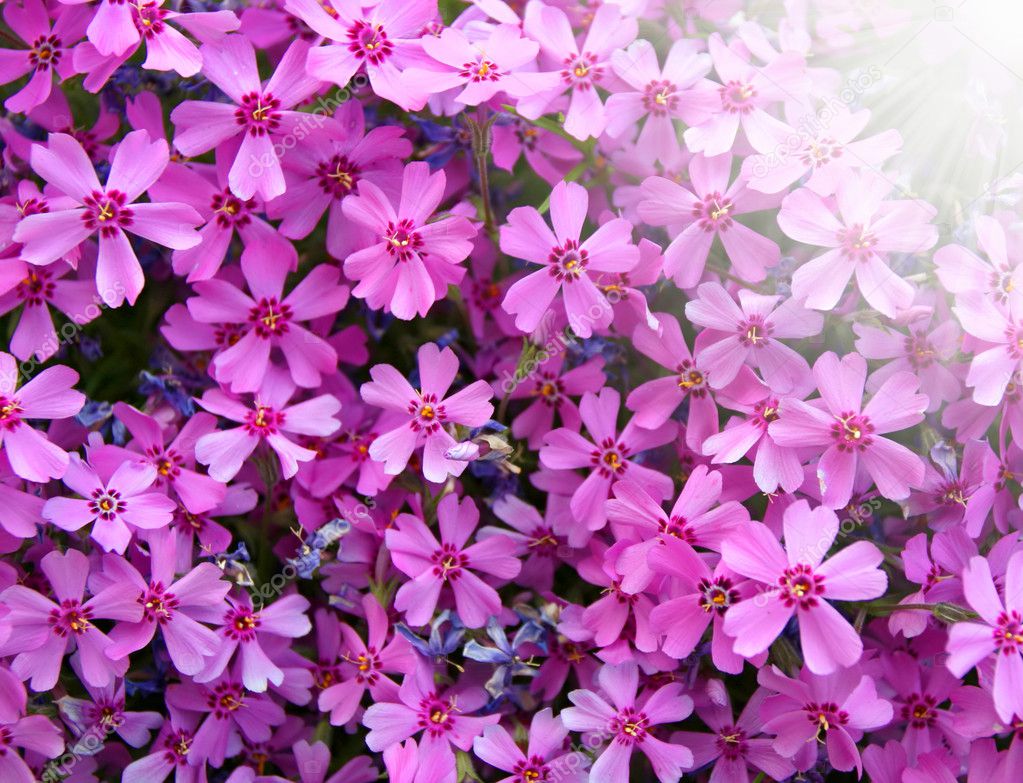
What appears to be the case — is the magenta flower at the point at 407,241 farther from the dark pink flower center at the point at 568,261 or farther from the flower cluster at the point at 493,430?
the dark pink flower center at the point at 568,261

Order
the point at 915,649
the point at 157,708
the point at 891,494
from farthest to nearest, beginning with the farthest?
the point at 157,708 → the point at 915,649 → the point at 891,494

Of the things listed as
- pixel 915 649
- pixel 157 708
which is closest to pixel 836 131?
pixel 915 649

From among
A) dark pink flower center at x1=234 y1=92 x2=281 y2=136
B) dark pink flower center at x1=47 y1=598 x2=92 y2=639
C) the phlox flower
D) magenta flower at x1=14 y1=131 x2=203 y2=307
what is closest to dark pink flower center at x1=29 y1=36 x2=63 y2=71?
magenta flower at x1=14 y1=131 x2=203 y2=307

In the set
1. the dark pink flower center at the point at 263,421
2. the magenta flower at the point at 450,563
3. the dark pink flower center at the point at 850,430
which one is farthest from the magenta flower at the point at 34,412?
the dark pink flower center at the point at 850,430

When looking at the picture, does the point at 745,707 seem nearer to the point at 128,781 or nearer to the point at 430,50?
the point at 128,781

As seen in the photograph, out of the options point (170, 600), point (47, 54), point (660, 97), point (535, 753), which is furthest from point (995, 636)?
point (47, 54)

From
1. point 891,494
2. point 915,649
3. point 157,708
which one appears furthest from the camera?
point 157,708
